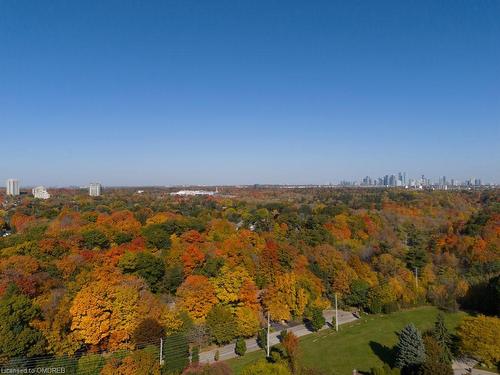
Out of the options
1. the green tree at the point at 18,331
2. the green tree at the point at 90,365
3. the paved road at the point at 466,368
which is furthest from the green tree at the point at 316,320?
the green tree at the point at 18,331

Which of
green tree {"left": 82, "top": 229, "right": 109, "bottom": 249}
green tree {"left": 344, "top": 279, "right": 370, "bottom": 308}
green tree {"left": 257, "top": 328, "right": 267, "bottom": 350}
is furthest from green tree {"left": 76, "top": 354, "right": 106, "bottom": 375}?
green tree {"left": 344, "top": 279, "right": 370, "bottom": 308}

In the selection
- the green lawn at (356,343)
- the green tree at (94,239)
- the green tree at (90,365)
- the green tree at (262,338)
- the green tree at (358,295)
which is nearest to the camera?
the green tree at (90,365)

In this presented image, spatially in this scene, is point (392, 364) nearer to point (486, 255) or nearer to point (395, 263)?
point (395, 263)

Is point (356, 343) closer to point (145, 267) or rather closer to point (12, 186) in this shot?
point (145, 267)

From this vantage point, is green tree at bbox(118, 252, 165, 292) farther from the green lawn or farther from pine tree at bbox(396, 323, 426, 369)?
pine tree at bbox(396, 323, 426, 369)

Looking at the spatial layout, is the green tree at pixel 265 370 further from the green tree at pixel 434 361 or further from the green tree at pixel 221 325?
the green tree at pixel 221 325
